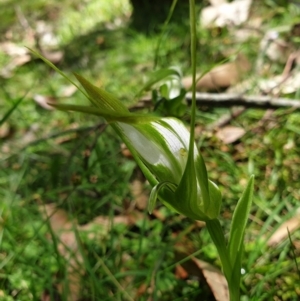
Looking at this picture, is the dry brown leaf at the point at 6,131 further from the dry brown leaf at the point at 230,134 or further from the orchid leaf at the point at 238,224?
the orchid leaf at the point at 238,224

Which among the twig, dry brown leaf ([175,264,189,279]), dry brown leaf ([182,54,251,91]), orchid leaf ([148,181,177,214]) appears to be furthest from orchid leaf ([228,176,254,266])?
dry brown leaf ([182,54,251,91])

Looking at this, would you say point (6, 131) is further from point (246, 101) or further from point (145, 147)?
point (145, 147)

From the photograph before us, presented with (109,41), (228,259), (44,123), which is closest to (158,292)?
(228,259)

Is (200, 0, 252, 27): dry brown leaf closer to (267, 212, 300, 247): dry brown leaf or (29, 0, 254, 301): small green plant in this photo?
(267, 212, 300, 247): dry brown leaf

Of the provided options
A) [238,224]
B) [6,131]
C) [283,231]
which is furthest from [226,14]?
[238,224]

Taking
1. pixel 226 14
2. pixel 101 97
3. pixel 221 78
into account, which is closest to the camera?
pixel 101 97

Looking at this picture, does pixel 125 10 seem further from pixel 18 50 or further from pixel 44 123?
pixel 44 123
